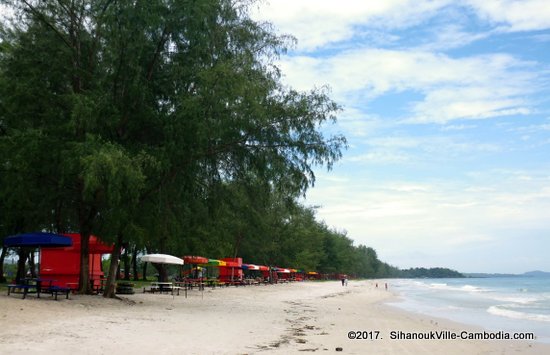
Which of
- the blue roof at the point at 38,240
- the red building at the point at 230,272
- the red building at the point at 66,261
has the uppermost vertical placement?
the blue roof at the point at 38,240

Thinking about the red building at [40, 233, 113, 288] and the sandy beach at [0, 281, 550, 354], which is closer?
the sandy beach at [0, 281, 550, 354]

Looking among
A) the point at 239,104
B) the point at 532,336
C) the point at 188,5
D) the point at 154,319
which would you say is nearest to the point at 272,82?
the point at 239,104

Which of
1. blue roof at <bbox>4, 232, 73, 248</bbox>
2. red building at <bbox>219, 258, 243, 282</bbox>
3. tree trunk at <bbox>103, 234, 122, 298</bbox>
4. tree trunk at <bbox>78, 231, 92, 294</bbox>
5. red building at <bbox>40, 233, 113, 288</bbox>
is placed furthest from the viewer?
red building at <bbox>219, 258, 243, 282</bbox>

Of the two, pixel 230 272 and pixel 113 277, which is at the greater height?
pixel 113 277

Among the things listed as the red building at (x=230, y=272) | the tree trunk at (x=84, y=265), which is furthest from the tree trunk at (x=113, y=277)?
the red building at (x=230, y=272)

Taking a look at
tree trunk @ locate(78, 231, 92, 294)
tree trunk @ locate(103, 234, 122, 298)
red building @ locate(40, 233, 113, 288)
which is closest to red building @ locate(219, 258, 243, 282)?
red building @ locate(40, 233, 113, 288)

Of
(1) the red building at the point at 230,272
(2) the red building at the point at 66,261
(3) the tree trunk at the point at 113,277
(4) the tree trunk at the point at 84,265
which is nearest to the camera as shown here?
(3) the tree trunk at the point at 113,277

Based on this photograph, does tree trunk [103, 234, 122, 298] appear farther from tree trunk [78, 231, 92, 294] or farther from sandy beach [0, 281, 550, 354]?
sandy beach [0, 281, 550, 354]

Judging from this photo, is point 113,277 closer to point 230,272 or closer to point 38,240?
point 38,240

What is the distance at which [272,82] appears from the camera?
19922mm

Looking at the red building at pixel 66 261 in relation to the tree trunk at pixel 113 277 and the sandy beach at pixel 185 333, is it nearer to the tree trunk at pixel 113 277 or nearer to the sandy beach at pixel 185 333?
the tree trunk at pixel 113 277

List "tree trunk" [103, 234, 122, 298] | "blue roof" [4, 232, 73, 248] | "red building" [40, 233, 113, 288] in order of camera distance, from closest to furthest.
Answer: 1. "blue roof" [4, 232, 73, 248]
2. "tree trunk" [103, 234, 122, 298]
3. "red building" [40, 233, 113, 288]

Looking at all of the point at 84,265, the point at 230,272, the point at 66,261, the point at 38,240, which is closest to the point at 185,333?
the point at 38,240

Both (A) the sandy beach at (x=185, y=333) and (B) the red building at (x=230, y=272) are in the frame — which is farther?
(B) the red building at (x=230, y=272)
